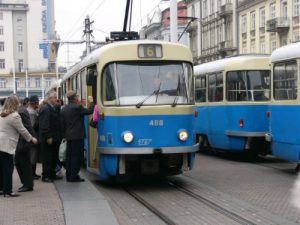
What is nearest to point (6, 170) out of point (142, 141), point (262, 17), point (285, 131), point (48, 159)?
point (48, 159)

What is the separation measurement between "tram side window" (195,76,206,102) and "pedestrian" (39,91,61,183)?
23.5 feet

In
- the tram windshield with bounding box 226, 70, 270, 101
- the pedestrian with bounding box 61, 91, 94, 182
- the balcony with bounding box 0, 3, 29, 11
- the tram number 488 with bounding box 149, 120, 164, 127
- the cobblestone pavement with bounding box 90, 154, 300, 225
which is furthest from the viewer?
the balcony with bounding box 0, 3, 29, 11

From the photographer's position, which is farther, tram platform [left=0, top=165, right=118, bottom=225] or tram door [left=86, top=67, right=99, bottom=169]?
tram door [left=86, top=67, right=99, bottom=169]

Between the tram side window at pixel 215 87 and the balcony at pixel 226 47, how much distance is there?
45626mm

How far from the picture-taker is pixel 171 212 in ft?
28.6

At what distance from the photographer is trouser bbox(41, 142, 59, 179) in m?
11.6

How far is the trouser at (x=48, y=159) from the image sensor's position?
11602mm

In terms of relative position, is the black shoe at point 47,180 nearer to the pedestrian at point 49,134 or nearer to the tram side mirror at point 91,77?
the pedestrian at point 49,134

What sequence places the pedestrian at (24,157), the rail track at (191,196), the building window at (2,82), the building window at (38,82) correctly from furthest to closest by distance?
the building window at (38,82) → the building window at (2,82) → the pedestrian at (24,157) → the rail track at (191,196)

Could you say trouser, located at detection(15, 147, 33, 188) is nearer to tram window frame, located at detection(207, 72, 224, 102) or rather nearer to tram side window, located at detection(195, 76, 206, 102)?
tram window frame, located at detection(207, 72, 224, 102)

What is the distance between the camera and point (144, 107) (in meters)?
10.5

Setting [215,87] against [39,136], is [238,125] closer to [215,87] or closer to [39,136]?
[215,87]

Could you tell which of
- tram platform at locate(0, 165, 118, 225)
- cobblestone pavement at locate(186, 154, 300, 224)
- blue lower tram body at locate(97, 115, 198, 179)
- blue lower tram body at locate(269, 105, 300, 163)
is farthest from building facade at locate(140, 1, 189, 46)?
tram platform at locate(0, 165, 118, 225)

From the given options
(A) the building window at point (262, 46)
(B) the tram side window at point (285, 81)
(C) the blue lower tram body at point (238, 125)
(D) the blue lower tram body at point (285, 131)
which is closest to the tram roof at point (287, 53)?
(B) the tram side window at point (285, 81)
